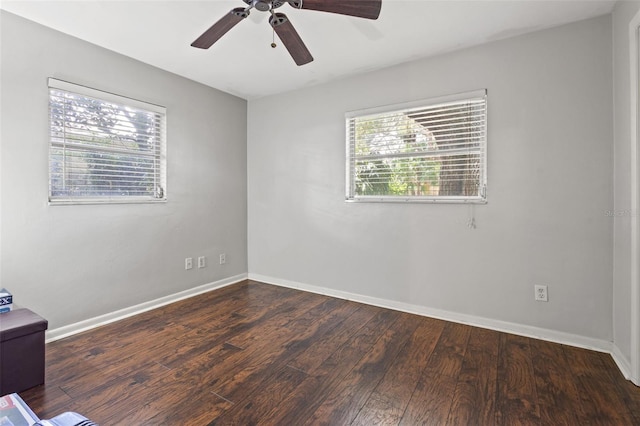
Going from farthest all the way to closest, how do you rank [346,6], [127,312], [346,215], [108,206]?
[346,215]
[127,312]
[108,206]
[346,6]

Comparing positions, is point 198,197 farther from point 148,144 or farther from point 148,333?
point 148,333

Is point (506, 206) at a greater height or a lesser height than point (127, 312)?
greater

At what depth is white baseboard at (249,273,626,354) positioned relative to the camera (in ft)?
7.73

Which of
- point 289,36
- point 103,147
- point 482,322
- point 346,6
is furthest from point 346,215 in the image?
point 103,147

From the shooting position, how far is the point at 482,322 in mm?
2754

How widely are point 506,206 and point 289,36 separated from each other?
2.23 meters

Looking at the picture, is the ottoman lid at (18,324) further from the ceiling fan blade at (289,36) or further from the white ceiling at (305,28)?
the ceiling fan blade at (289,36)

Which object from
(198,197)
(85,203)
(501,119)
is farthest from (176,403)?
(501,119)

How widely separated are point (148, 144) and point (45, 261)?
1.41 m

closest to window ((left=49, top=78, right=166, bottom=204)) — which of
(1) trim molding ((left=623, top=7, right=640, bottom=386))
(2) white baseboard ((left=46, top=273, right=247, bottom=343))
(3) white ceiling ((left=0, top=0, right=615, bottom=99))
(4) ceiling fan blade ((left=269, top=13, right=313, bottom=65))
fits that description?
(3) white ceiling ((left=0, top=0, right=615, bottom=99))

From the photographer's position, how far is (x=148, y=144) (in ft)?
10.6

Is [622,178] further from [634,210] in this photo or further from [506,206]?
[506,206]

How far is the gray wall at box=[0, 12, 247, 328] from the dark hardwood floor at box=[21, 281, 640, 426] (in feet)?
1.58

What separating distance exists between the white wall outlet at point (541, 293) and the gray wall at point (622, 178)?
0.41 m
